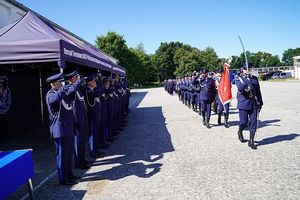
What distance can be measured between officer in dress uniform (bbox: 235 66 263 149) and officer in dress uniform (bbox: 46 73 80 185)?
406 cm

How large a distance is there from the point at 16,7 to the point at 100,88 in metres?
5.09

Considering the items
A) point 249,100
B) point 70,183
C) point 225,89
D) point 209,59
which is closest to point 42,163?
point 70,183

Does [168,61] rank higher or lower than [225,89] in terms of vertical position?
higher

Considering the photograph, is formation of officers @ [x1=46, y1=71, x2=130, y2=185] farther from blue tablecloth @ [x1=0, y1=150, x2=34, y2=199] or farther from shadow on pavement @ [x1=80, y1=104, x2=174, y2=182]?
blue tablecloth @ [x1=0, y1=150, x2=34, y2=199]

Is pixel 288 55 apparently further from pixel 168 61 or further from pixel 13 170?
pixel 13 170

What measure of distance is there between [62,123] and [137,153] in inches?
102

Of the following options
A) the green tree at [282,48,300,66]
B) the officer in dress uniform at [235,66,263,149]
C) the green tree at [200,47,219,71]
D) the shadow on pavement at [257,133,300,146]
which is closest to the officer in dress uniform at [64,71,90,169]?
the officer in dress uniform at [235,66,263,149]

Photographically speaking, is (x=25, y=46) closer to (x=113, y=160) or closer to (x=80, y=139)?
(x=80, y=139)

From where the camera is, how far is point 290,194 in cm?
458

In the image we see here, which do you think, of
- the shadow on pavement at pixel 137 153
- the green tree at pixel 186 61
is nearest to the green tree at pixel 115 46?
the green tree at pixel 186 61

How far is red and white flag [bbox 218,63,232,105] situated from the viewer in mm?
11236

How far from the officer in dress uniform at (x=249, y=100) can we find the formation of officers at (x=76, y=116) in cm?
341

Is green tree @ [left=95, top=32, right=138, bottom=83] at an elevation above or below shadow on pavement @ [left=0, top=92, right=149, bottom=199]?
above

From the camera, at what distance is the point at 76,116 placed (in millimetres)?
6457
